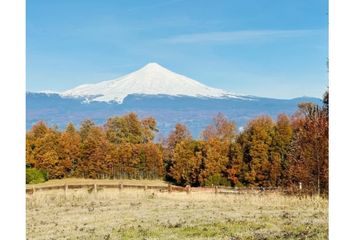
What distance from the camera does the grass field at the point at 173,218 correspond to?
5.02 meters

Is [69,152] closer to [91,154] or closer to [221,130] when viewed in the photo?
[91,154]

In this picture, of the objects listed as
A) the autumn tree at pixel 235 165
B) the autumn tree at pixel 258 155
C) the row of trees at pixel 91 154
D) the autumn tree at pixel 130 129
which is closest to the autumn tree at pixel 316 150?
the autumn tree at pixel 258 155

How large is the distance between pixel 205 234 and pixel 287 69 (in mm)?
3184

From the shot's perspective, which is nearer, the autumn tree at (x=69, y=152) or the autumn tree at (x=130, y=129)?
the autumn tree at (x=69, y=152)

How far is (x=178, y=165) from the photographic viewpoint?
73.7ft

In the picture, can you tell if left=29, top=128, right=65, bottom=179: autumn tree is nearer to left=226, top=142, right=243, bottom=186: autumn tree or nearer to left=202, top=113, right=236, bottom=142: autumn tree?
left=202, top=113, right=236, bottom=142: autumn tree

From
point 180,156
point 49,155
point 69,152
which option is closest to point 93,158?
point 69,152

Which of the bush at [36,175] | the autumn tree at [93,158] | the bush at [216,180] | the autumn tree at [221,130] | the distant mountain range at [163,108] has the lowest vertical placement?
the bush at [216,180]

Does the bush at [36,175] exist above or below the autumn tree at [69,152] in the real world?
below

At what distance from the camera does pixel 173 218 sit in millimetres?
6387

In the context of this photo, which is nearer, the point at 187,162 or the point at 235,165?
the point at 235,165

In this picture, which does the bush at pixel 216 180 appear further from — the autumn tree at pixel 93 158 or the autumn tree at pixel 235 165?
the autumn tree at pixel 93 158
